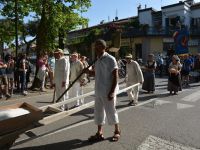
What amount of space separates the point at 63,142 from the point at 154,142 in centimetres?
180

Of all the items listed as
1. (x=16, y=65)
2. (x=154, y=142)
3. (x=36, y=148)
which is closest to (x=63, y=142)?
(x=36, y=148)

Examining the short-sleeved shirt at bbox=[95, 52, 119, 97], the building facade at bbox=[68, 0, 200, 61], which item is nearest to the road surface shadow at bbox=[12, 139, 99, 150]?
the short-sleeved shirt at bbox=[95, 52, 119, 97]

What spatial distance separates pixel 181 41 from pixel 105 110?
1410cm

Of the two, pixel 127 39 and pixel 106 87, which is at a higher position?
pixel 127 39

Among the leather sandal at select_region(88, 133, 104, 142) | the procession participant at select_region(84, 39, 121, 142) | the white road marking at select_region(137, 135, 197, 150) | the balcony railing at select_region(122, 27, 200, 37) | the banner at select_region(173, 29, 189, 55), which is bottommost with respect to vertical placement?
the white road marking at select_region(137, 135, 197, 150)

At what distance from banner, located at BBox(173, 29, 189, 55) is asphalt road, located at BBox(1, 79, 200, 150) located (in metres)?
8.19

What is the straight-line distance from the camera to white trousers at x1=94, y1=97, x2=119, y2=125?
7.44 m

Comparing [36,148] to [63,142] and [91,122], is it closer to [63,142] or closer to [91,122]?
[63,142]

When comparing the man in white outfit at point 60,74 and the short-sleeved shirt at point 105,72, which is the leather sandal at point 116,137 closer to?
the short-sleeved shirt at point 105,72

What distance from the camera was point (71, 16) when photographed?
19406mm

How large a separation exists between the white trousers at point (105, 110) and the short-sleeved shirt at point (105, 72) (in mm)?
154

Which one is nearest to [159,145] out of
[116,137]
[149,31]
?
[116,137]

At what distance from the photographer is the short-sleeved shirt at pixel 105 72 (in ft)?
24.2

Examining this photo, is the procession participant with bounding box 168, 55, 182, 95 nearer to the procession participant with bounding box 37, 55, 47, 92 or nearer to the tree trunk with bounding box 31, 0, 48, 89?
the procession participant with bounding box 37, 55, 47, 92
